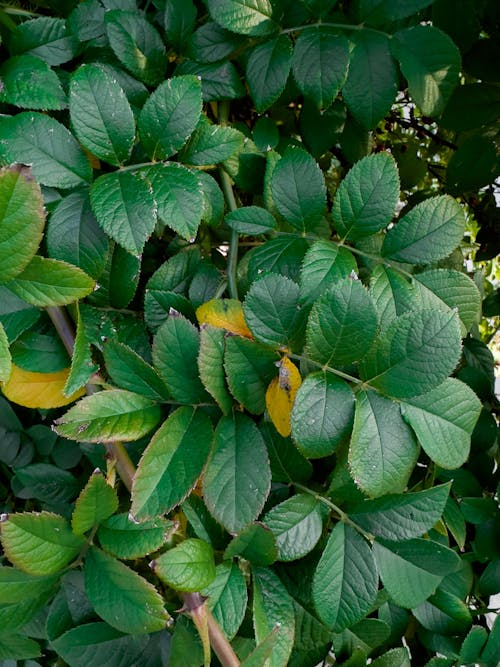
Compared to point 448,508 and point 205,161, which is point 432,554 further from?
point 205,161

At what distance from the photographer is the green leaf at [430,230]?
502 mm

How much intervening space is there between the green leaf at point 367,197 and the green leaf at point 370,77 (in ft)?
0.25

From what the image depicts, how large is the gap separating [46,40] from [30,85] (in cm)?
6

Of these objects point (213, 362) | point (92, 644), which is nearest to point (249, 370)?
point (213, 362)

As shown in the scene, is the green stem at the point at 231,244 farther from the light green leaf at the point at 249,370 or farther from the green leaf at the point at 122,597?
the green leaf at the point at 122,597

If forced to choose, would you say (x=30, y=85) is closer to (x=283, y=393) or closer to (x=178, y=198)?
(x=178, y=198)

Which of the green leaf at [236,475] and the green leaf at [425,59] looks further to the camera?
the green leaf at [425,59]

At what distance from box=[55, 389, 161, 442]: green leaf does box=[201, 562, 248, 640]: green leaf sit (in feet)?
0.37

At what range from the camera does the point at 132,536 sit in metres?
0.44

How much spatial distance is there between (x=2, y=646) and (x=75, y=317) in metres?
0.26

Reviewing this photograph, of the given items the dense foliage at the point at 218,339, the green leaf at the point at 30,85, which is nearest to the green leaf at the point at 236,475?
the dense foliage at the point at 218,339

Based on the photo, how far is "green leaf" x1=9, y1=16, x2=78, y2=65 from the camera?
50 cm

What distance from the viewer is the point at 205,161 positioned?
0.49m

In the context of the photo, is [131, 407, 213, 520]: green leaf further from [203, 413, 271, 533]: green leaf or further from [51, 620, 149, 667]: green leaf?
[51, 620, 149, 667]: green leaf
